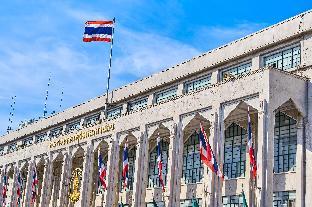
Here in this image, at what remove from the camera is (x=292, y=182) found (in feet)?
117

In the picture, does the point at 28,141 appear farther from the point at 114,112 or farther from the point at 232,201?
the point at 232,201

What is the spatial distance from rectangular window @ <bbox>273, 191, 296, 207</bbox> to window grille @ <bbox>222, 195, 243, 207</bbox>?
3.04m

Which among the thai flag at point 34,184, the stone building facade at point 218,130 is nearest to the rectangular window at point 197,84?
the stone building facade at point 218,130

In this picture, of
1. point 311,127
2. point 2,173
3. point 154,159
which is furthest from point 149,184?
point 2,173

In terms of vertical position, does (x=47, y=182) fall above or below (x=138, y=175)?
below

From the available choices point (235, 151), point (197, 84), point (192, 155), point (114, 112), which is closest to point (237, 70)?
point (197, 84)

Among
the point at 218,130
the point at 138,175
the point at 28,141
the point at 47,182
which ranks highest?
the point at 28,141

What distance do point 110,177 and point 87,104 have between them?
17.9m

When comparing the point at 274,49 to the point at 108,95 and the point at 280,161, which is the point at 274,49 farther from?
the point at 108,95

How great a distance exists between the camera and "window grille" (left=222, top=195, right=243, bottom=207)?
128 ft

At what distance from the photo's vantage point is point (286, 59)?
3969 cm

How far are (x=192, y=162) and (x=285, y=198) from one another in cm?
1105

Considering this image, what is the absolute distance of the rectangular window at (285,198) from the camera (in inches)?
1403

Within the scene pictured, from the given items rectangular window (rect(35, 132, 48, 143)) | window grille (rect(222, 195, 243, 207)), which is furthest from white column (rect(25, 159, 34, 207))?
window grille (rect(222, 195, 243, 207))
